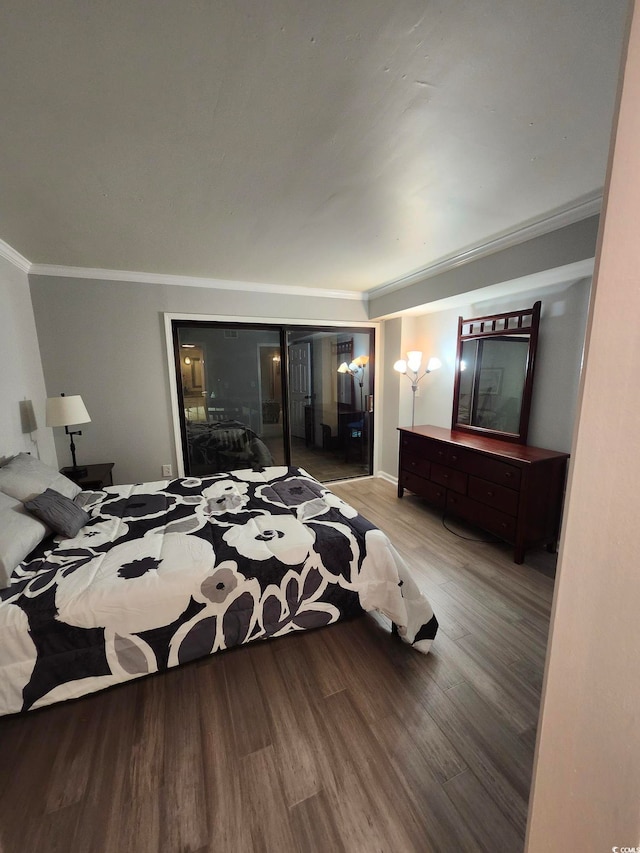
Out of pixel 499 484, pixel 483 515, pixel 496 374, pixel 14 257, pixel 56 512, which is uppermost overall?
pixel 14 257

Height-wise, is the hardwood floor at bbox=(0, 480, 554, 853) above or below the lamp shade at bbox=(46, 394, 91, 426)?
below

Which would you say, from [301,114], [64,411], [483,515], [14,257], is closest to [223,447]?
[64,411]

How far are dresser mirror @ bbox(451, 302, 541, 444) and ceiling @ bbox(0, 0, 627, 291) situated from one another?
927 mm

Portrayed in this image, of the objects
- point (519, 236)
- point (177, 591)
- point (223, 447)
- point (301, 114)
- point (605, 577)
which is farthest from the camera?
point (223, 447)

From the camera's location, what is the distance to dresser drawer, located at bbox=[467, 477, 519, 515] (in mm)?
2575

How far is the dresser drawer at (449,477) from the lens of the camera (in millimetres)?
3008

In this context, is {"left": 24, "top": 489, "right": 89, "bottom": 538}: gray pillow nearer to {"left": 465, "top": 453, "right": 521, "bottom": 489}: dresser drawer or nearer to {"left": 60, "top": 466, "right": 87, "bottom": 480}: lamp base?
Result: {"left": 60, "top": 466, "right": 87, "bottom": 480}: lamp base

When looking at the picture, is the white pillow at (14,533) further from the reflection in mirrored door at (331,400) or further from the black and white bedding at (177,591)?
the reflection in mirrored door at (331,400)

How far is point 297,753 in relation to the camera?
1.30 m

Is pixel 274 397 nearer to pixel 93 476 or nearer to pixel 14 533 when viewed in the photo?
pixel 93 476

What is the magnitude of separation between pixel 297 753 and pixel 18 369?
3173 millimetres

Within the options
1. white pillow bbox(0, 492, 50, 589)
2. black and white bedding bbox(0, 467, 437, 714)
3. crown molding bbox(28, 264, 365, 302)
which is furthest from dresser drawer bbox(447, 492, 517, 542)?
white pillow bbox(0, 492, 50, 589)

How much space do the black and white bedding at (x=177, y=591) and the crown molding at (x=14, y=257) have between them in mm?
2128

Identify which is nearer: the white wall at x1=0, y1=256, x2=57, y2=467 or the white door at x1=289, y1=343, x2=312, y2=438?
the white wall at x1=0, y1=256, x2=57, y2=467
